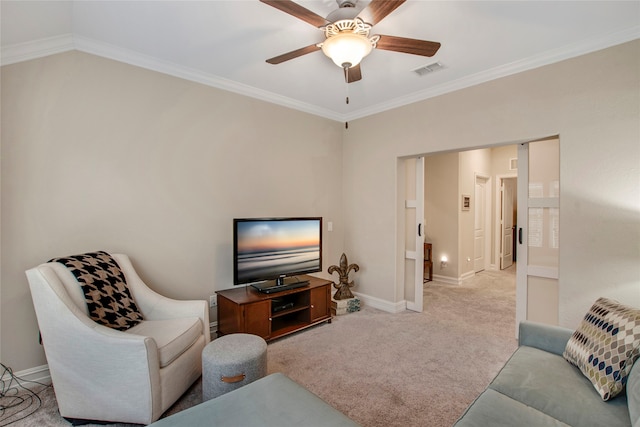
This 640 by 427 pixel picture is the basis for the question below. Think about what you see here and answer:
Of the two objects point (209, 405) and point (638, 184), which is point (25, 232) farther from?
point (638, 184)

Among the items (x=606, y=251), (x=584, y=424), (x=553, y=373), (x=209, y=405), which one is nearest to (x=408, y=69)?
(x=606, y=251)

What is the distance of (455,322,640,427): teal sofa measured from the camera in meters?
1.27

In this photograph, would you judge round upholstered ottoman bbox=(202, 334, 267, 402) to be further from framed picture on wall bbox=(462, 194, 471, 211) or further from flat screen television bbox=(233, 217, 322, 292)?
framed picture on wall bbox=(462, 194, 471, 211)

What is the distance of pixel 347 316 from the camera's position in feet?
12.5

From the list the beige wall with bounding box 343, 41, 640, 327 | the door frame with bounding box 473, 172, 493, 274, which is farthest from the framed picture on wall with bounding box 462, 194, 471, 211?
the beige wall with bounding box 343, 41, 640, 327

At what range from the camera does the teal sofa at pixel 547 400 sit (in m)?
1.27

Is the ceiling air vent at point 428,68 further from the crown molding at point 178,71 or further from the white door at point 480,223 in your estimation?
the white door at point 480,223

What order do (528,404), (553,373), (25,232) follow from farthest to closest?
(25,232), (553,373), (528,404)

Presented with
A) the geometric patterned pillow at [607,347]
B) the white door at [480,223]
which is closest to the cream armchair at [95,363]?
the geometric patterned pillow at [607,347]

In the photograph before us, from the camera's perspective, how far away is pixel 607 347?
1.50 meters

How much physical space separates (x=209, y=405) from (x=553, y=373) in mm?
1764

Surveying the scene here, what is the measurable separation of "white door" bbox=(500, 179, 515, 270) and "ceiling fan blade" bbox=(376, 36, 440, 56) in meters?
5.68

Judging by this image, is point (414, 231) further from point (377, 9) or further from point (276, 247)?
point (377, 9)

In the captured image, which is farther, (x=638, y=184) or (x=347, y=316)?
(x=347, y=316)
